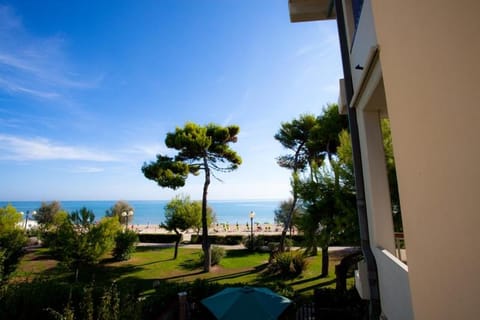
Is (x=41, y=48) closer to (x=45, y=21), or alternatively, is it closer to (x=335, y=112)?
(x=45, y=21)

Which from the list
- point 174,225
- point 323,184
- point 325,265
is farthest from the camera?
point 174,225

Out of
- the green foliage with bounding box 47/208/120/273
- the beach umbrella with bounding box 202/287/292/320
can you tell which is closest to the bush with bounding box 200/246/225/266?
the green foliage with bounding box 47/208/120/273

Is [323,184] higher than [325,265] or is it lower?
higher

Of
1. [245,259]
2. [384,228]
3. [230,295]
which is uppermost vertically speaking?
[384,228]

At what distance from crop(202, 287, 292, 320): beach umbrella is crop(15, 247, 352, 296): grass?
Answer: 5.30 metres

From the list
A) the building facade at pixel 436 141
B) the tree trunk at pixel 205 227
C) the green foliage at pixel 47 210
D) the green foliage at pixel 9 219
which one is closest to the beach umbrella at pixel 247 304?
the building facade at pixel 436 141

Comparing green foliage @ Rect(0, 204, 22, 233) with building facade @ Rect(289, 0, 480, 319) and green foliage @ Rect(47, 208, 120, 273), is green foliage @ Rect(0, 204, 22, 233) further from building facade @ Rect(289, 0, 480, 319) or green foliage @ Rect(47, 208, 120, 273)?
building facade @ Rect(289, 0, 480, 319)

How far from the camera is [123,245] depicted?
1620cm

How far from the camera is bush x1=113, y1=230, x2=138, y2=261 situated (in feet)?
53.2

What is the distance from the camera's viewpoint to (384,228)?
317cm

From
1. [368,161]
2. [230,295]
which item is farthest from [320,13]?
[230,295]

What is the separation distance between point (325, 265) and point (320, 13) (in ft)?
36.0

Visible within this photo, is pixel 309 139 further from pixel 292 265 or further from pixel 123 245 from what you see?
pixel 123 245

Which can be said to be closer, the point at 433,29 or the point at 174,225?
the point at 433,29
